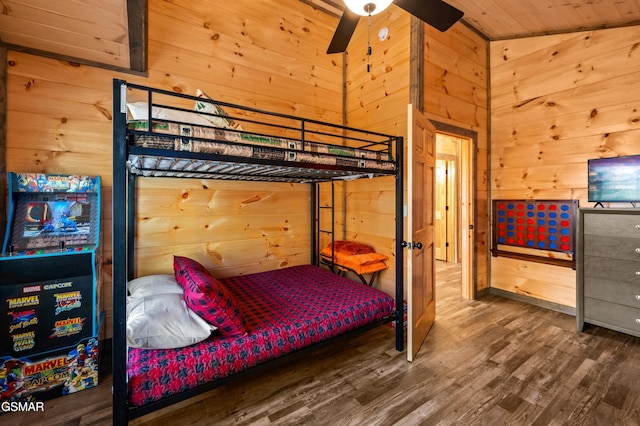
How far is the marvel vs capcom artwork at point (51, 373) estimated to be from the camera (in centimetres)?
169

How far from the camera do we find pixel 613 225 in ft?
8.16

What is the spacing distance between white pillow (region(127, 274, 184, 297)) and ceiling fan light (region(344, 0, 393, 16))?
7.33 ft

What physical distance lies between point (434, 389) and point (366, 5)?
261cm

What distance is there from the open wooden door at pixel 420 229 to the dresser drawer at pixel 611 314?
1421mm

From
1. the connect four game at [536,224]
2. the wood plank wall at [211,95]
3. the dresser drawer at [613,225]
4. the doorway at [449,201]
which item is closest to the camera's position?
the wood plank wall at [211,95]

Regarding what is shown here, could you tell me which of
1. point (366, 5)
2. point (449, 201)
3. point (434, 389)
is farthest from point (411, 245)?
point (449, 201)

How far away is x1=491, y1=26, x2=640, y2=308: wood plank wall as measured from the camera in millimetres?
2740

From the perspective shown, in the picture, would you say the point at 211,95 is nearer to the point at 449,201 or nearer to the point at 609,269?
the point at 609,269

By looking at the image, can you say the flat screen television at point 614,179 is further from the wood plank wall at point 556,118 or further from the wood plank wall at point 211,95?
the wood plank wall at point 211,95

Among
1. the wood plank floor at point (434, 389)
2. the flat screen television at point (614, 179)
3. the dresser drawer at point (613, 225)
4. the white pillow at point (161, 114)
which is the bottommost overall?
A: the wood plank floor at point (434, 389)

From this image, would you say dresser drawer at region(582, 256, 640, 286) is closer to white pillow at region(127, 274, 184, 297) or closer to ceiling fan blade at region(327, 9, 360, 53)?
ceiling fan blade at region(327, 9, 360, 53)

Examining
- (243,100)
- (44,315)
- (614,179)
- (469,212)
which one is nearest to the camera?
(44,315)

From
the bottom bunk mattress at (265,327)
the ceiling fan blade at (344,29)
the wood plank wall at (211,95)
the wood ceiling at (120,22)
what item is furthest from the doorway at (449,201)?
the bottom bunk mattress at (265,327)

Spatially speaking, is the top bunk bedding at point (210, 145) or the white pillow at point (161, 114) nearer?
the top bunk bedding at point (210, 145)
